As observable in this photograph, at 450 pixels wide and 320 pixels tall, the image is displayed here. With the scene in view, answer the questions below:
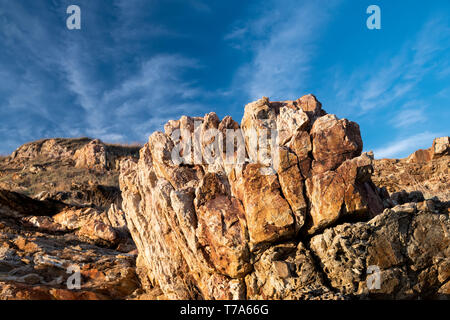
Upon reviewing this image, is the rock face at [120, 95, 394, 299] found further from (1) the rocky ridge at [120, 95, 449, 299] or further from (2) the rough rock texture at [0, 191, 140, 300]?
(2) the rough rock texture at [0, 191, 140, 300]

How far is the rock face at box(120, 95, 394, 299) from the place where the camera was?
354 inches

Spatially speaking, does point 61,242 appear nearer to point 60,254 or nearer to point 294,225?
point 60,254

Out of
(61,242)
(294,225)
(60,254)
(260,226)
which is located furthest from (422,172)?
(61,242)

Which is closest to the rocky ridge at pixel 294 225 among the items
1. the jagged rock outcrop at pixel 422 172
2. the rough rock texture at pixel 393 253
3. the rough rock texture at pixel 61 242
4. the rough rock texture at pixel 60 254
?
the rough rock texture at pixel 393 253

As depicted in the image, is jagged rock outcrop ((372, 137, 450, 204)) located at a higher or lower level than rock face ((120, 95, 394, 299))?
higher

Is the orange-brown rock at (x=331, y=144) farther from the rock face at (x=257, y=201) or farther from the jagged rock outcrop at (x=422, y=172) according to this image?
the jagged rock outcrop at (x=422, y=172)

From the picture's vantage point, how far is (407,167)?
2502 cm

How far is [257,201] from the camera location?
30.5ft

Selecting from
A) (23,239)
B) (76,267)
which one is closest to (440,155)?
(76,267)

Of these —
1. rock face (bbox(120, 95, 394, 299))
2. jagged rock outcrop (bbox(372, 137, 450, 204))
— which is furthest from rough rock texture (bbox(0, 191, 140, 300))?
jagged rock outcrop (bbox(372, 137, 450, 204))

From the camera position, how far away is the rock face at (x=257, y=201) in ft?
29.5

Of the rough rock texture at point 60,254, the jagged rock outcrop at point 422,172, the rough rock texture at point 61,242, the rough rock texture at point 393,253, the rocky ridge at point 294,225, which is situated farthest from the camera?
the jagged rock outcrop at point 422,172
